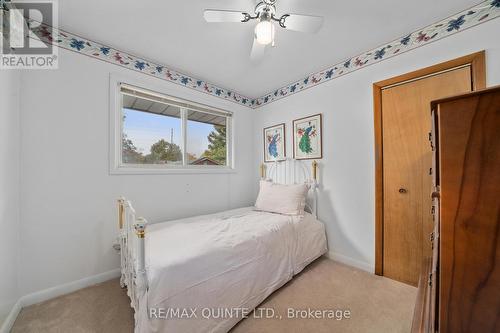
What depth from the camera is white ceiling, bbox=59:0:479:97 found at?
58.6 inches

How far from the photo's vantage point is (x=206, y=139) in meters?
2.91

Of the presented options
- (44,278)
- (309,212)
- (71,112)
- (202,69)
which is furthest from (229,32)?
(44,278)

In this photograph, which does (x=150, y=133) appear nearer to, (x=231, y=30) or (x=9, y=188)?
(x=9, y=188)

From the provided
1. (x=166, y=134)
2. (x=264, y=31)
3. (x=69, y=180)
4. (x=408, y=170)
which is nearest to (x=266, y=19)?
(x=264, y=31)

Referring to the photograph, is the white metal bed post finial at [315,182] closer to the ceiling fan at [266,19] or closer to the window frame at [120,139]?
the window frame at [120,139]

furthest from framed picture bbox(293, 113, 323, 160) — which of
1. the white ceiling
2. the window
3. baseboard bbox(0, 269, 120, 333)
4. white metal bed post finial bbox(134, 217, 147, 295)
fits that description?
baseboard bbox(0, 269, 120, 333)

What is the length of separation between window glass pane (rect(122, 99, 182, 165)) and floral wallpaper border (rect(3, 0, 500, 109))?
39 cm

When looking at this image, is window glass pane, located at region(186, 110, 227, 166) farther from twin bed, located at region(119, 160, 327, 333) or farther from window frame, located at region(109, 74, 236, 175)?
twin bed, located at region(119, 160, 327, 333)

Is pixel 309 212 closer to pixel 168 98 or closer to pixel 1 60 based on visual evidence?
pixel 168 98

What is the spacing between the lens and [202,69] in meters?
2.41

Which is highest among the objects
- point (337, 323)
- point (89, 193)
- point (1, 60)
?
point (1, 60)

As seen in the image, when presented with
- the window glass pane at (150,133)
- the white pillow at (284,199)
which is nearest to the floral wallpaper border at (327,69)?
the window glass pane at (150,133)

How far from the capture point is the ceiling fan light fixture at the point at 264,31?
1358 mm

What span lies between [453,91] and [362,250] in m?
1.76
